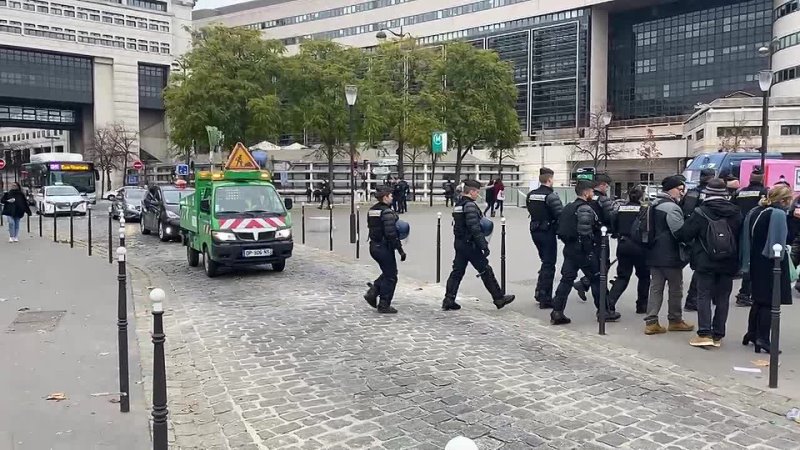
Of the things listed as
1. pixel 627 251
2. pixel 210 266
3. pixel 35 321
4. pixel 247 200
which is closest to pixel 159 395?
pixel 35 321

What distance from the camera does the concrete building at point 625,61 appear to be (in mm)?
70000

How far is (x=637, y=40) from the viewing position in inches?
3157

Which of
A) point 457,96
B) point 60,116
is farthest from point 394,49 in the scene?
point 60,116

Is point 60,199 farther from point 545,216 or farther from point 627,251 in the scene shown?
point 627,251

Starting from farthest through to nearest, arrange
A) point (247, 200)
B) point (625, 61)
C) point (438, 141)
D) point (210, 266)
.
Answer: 1. point (625, 61)
2. point (438, 141)
3. point (247, 200)
4. point (210, 266)

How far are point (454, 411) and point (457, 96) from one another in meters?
35.8

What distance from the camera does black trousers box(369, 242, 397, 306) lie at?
932 cm

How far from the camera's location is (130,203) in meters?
28.3

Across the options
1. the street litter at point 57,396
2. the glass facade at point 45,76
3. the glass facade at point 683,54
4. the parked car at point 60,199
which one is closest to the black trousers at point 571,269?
the street litter at point 57,396

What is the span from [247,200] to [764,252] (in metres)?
9.23

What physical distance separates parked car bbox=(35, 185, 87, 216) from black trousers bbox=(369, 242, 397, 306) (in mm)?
26714

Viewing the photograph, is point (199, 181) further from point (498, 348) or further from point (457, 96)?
point (457, 96)

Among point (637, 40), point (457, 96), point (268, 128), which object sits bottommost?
point (268, 128)

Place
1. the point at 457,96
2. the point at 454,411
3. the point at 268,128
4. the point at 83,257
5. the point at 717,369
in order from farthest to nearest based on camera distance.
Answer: the point at 457,96, the point at 268,128, the point at 83,257, the point at 717,369, the point at 454,411
